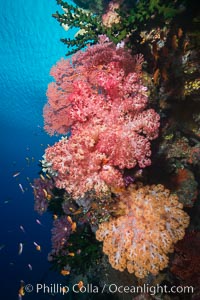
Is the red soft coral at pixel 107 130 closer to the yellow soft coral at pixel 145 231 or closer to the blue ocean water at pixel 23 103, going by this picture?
the yellow soft coral at pixel 145 231

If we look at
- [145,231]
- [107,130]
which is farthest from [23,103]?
[145,231]

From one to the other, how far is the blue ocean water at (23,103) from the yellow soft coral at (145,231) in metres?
7.71

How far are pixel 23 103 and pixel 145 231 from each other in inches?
2026

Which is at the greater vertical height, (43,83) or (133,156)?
(43,83)

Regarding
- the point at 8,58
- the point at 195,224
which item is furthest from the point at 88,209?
the point at 8,58

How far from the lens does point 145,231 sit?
12.4 feet

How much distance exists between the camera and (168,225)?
3896 millimetres

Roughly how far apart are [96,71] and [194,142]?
280cm

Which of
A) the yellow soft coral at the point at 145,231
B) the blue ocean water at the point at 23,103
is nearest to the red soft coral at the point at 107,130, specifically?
the yellow soft coral at the point at 145,231

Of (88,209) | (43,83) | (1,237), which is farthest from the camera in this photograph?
(1,237)

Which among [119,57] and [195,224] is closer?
[119,57]

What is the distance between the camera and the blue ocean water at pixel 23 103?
25266 mm

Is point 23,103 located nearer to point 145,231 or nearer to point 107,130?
point 107,130

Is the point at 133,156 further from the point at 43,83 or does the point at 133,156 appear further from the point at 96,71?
the point at 43,83
